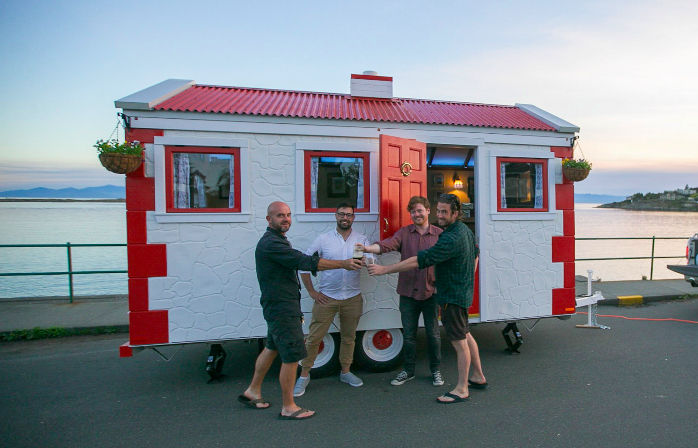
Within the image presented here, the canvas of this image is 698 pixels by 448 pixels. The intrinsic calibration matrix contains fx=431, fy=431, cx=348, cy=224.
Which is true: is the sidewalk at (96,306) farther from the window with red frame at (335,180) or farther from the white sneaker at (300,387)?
the window with red frame at (335,180)

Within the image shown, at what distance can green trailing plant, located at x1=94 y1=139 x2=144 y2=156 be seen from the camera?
396 centimetres

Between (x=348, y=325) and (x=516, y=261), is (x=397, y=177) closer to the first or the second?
(x=348, y=325)

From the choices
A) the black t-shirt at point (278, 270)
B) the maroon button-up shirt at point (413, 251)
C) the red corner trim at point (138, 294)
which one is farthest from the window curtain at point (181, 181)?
the maroon button-up shirt at point (413, 251)

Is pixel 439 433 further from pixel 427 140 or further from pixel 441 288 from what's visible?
pixel 427 140

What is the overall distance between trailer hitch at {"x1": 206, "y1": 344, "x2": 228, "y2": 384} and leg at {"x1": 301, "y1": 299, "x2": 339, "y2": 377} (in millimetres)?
989

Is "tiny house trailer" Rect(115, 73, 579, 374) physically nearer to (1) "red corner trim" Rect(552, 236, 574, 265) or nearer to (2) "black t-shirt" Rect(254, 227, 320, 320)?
(1) "red corner trim" Rect(552, 236, 574, 265)

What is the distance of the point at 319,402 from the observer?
4098 millimetres

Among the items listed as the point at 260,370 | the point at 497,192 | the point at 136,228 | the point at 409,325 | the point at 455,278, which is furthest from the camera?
the point at 497,192

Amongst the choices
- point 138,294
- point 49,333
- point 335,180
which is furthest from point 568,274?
point 49,333

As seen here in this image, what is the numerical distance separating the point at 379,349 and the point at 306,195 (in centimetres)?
194

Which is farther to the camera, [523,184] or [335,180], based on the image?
[523,184]

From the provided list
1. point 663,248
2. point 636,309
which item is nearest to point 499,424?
point 636,309

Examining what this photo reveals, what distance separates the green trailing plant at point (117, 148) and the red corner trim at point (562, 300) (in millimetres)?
4992

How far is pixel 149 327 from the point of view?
430 centimetres
